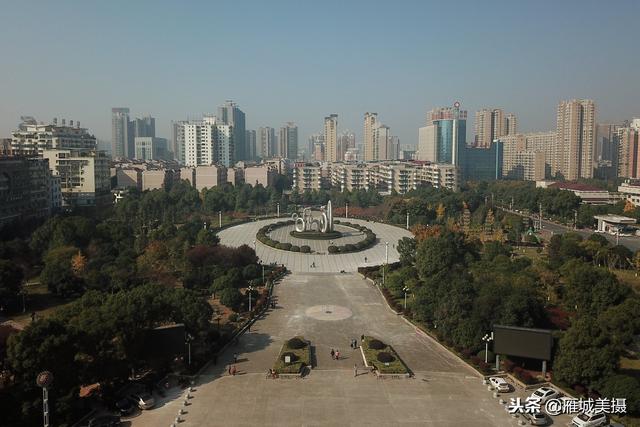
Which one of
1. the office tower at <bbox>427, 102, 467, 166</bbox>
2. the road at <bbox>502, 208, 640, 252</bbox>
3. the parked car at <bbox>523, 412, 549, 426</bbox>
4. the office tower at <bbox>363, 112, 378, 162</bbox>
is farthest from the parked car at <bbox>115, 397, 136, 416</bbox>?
the office tower at <bbox>363, 112, 378, 162</bbox>

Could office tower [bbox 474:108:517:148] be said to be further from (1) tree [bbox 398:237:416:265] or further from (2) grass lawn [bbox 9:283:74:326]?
(2) grass lawn [bbox 9:283:74:326]

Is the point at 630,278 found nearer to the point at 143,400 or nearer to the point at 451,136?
the point at 143,400

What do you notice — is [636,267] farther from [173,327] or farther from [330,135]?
[330,135]

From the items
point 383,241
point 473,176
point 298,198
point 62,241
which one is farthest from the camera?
point 473,176

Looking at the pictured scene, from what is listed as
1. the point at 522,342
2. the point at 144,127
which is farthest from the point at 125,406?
the point at 144,127

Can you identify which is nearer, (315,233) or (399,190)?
(315,233)

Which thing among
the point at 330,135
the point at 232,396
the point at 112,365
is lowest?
the point at 232,396

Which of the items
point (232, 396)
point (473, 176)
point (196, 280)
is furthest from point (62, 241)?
point (473, 176)

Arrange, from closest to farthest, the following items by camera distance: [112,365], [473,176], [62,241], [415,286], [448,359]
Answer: [112,365]
[448,359]
[415,286]
[62,241]
[473,176]
